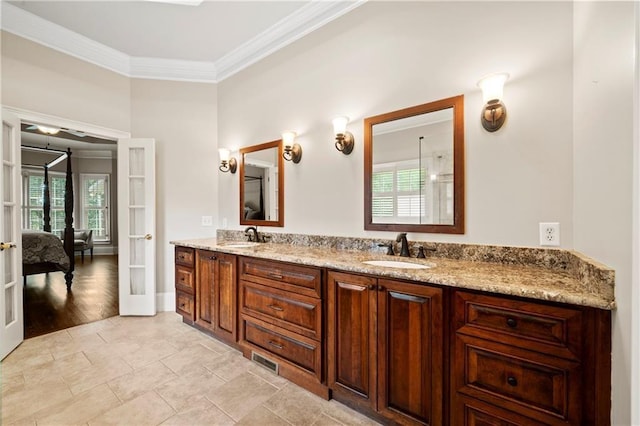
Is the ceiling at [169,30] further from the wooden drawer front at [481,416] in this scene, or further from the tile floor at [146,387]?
the tile floor at [146,387]

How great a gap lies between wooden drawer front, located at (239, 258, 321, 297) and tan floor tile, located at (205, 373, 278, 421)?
2.26 feet

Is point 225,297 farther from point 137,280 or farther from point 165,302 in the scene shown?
point 137,280

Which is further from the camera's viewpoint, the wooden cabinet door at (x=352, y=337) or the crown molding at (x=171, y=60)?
A: the crown molding at (x=171, y=60)

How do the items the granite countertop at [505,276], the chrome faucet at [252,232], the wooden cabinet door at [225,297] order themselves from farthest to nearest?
the chrome faucet at [252,232], the wooden cabinet door at [225,297], the granite countertop at [505,276]

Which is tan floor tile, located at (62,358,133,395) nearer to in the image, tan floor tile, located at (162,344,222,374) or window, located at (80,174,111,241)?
tan floor tile, located at (162,344,222,374)

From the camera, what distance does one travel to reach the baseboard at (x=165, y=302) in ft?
11.4

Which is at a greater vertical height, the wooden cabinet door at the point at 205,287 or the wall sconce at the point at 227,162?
the wall sconce at the point at 227,162

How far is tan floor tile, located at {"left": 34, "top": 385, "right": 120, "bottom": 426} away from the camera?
161cm

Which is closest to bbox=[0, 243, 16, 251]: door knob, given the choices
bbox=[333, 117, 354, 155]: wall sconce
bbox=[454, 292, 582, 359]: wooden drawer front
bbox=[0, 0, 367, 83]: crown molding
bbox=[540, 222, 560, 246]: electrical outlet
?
bbox=[0, 0, 367, 83]: crown molding

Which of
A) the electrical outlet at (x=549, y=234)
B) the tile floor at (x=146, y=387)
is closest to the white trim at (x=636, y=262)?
the electrical outlet at (x=549, y=234)

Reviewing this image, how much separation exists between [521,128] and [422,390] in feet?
4.94

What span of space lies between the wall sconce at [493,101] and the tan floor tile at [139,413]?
2.57 m

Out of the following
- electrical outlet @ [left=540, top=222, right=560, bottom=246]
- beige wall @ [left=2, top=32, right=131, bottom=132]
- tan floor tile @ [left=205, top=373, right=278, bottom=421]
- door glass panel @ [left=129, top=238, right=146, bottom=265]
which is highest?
beige wall @ [left=2, top=32, right=131, bottom=132]

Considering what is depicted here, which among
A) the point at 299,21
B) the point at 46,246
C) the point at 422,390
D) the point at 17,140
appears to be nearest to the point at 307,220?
the point at 422,390
